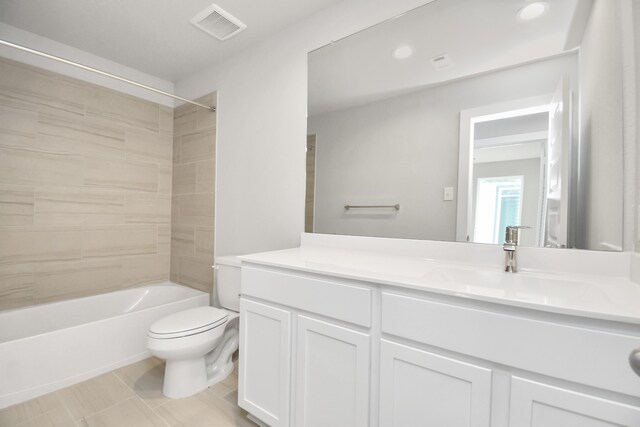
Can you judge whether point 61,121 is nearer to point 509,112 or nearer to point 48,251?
point 48,251

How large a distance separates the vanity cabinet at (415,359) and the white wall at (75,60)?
2.31 meters

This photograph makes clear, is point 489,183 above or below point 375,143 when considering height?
below

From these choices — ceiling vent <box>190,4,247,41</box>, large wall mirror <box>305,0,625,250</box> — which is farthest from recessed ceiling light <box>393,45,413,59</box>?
ceiling vent <box>190,4,247,41</box>

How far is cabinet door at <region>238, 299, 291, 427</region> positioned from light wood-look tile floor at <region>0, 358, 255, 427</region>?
0.25 meters

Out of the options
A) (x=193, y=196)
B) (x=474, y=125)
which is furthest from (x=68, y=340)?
(x=474, y=125)

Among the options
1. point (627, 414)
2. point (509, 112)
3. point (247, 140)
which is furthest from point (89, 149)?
point (627, 414)

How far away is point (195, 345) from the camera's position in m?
1.55

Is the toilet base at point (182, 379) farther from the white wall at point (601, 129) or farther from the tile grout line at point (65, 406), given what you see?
the white wall at point (601, 129)

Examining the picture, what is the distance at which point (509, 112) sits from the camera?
118 centimetres

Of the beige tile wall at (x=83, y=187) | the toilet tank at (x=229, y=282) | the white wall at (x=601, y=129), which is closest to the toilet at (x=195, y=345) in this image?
the toilet tank at (x=229, y=282)

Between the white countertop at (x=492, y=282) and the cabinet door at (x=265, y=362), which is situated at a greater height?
the white countertop at (x=492, y=282)

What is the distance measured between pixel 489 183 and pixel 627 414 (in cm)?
87

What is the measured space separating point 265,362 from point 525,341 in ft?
3.29

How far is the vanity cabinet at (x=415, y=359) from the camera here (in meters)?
0.64
